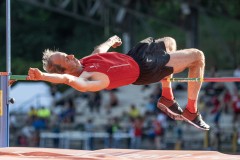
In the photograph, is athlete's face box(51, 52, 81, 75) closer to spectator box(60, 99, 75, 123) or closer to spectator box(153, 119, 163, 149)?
spectator box(153, 119, 163, 149)

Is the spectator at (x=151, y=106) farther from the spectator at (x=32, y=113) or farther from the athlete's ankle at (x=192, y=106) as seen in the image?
the athlete's ankle at (x=192, y=106)

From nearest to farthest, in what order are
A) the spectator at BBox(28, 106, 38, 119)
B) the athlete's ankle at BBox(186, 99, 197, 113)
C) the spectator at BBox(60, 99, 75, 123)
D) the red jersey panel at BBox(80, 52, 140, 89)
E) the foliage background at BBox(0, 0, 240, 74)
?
the red jersey panel at BBox(80, 52, 140, 89) → the athlete's ankle at BBox(186, 99, 197, 113) → the spectator at BBox(60, 99, 75, 123) → the spectator at BBox(28, 106, 38, 119) → the foliage background at BBox(0, 0, 240, 74)

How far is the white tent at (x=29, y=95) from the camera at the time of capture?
22578 mm

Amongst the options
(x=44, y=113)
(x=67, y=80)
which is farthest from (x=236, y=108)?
(x=67, y=80)

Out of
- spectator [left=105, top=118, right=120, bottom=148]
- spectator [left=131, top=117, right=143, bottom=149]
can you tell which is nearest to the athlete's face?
spectator [left=131, top=117, right=143, bottom=149]

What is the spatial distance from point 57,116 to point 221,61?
1250cm

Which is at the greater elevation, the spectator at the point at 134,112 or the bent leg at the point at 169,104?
the spectator at the point at 134,112

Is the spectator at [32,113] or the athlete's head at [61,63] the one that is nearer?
the athlete's head at [61,63]

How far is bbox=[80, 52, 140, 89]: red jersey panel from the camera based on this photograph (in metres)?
6.83

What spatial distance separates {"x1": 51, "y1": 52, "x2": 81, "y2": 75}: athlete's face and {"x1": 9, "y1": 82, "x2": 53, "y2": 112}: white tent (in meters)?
15.2

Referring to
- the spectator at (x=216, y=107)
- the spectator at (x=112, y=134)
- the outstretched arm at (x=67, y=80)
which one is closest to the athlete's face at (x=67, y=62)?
the outstretched arm at (x=67, y=80)

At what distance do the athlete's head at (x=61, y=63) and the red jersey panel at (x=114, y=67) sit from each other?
0.10 m

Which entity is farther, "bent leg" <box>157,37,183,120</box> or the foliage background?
the foliage background

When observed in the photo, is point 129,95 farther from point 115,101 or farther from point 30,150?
point 30,150
